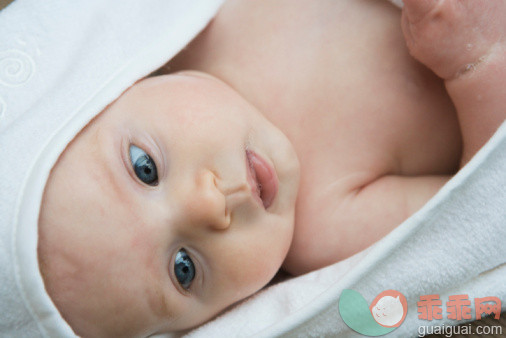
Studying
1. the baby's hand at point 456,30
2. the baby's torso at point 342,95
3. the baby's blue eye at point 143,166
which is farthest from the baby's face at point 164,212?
the baby's hand at point 456,30

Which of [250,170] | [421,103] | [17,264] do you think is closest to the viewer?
[17,264]

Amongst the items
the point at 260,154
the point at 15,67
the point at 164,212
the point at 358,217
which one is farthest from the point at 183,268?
the point at 15,67

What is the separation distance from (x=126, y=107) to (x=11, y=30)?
296 mm

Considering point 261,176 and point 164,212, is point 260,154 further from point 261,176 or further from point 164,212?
point 164,212

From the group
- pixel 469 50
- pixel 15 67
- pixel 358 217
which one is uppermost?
pixel 15 67

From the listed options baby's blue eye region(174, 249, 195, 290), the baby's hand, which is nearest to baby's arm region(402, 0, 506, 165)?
the baby's hand

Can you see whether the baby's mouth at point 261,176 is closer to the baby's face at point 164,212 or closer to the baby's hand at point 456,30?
the baby's face at point 164,212

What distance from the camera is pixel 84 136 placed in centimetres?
91

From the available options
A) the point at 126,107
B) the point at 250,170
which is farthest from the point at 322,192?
the point at 126,107

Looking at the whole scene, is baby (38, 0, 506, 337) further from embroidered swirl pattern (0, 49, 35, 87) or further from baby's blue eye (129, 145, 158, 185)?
embroidered swirl pattern (0, 49, 35, 87)

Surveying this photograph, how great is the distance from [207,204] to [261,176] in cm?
13

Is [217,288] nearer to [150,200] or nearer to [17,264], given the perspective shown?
[150,200]

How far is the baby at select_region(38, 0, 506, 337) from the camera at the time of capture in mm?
855

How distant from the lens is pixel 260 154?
3.13ft
